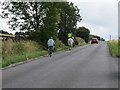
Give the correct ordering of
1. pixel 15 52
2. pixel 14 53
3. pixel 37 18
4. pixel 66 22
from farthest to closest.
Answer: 1. pixel 66 22
2. pixel 37 18
3. pixel 15 52
4. pixel 14 53

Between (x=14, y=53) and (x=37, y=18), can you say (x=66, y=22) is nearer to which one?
(x=37, y=18)

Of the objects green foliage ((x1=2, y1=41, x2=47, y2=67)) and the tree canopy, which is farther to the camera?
the tree canopy

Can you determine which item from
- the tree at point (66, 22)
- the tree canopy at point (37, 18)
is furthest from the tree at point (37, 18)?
the tree at point (66, 22)

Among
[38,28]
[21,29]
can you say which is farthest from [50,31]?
[21,29]

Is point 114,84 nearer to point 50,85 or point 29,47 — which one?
→ point 50,85

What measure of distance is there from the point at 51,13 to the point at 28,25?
3.57 meters

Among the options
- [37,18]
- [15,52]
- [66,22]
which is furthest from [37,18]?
[66,22]

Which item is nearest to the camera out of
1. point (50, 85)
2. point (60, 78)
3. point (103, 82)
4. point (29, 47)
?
point (50, 85)

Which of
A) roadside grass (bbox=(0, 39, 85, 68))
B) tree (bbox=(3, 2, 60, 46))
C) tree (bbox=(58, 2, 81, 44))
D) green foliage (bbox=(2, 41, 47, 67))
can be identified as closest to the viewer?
roadside grass (bbox=(0, 39, 85, 68))

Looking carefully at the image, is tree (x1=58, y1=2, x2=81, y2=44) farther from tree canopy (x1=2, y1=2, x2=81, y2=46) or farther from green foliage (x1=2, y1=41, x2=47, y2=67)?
green foliage (x1=2, y1=41, x2=47, y2=67)

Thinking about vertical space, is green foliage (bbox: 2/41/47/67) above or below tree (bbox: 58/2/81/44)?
below

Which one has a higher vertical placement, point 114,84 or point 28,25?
point 28,25

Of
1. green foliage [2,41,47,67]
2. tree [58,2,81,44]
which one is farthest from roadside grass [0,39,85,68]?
tree [58,2,81,44]

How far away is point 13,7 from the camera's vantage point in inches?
1874
